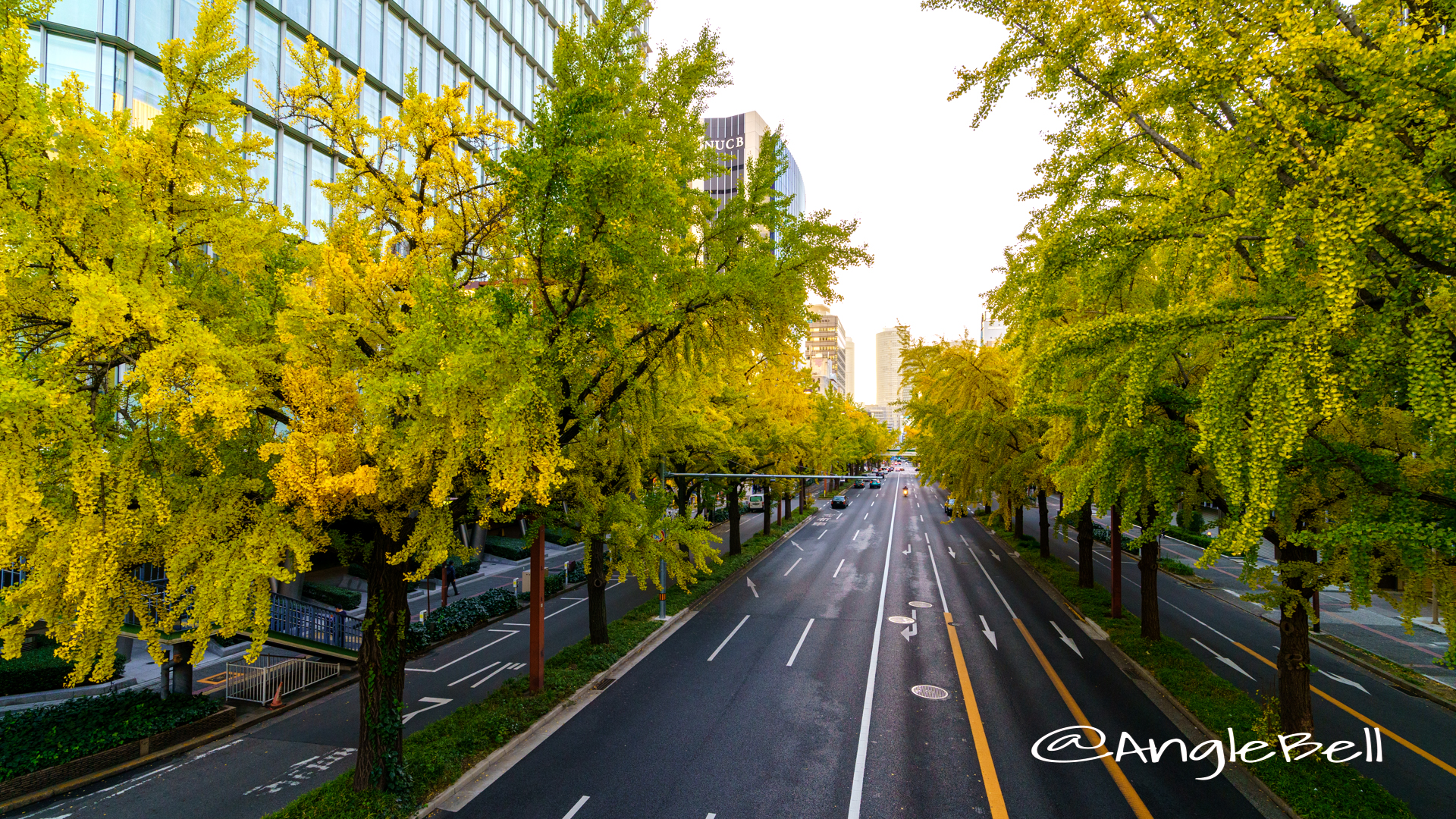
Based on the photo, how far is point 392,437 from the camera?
278 inches

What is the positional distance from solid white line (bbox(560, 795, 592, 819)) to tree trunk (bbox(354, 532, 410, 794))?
251cm

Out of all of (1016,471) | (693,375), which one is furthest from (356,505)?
(1016,471)

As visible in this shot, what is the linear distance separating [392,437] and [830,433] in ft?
92.5

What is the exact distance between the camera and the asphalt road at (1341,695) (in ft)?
33.3

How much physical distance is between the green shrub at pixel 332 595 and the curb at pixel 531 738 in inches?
479

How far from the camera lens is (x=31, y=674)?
539 inches

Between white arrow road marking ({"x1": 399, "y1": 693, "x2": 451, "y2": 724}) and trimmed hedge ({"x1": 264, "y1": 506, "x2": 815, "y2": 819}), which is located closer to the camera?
trimmed hedge ({"x1": 264, "y1": 506, "x2": 815, "y2": 819})

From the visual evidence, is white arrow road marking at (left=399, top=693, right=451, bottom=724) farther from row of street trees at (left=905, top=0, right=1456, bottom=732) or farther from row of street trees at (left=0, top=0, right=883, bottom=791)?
row of street trees at (left=905, top=0, right=1456, bottom=732)

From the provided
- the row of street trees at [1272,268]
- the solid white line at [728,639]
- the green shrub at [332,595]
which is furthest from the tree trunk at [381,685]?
the green shrub at [332,595]

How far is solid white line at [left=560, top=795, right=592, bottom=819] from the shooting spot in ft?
29.8

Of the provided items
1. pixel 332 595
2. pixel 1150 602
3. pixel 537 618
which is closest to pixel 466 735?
pixel 537 618

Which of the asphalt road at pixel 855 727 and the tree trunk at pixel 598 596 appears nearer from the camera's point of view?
the asphalt road at pixel 855 727

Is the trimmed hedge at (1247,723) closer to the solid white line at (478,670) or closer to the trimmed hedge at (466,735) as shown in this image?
the trimmed hedge at (466,735)

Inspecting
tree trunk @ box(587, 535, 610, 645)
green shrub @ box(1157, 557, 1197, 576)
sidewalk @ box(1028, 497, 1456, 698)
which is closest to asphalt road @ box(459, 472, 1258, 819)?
tree trunk @ box(587, 535, 610, 645)
